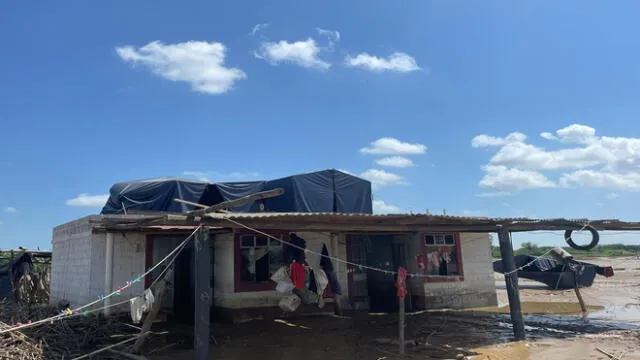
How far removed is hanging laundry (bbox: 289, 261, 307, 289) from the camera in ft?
32.2

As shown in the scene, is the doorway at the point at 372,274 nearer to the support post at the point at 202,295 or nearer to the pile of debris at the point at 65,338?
the pile of debris at the point at 65,338

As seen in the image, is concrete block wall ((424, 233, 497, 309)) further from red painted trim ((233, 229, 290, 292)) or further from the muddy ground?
red painted trim ((233, 229, 290, 292))

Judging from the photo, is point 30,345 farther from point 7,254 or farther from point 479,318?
point 7,254

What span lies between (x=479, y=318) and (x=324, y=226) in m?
7.69

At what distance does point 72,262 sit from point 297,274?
287 inches

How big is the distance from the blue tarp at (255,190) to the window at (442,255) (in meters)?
2.76

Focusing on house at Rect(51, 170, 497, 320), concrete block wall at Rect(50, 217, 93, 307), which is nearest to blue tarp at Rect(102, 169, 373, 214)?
house at Rect(51, 170, 497, 320)

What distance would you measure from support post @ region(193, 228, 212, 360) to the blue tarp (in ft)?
25.5

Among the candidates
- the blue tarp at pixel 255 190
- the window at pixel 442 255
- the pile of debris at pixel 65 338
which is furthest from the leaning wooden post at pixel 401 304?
the window at pixel 442 255

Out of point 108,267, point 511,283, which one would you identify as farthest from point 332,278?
point 108,267

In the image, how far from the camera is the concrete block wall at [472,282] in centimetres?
1599

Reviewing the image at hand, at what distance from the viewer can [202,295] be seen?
7.54 meters

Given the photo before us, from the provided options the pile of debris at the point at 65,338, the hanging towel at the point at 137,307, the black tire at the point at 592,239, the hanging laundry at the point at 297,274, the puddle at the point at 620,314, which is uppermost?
the black tire at the point at 592,239

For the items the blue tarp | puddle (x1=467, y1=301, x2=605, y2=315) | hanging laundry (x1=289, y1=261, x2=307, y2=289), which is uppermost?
the blue tarp
